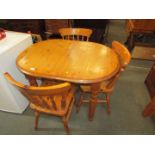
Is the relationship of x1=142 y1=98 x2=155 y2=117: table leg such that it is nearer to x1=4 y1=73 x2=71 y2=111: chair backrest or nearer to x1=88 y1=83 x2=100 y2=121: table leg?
x1=88 y1=83 x2=100 y2=121: table leg

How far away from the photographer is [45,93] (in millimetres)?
884

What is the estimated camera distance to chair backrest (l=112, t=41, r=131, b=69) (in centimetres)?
115

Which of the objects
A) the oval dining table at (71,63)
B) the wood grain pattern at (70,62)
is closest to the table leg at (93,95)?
the oval dining table at (71,63)

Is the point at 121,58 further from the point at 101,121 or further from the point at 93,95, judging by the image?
the point at 101,121

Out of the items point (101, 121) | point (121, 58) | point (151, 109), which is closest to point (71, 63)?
point (121, 58)

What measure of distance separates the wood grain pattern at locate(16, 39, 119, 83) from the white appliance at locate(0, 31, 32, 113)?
0.09 meters

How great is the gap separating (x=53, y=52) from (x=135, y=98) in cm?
139

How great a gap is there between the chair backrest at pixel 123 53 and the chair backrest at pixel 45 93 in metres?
0.59

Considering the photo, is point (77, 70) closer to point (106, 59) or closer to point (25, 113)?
point (106, 59)

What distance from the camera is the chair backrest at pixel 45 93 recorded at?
0.85 meters

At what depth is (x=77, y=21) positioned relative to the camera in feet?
8.73

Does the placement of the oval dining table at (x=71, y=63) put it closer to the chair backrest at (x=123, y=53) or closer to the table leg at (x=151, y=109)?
the chair backrest at (x=123, y=53)

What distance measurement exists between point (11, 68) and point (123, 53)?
1.18 metres
